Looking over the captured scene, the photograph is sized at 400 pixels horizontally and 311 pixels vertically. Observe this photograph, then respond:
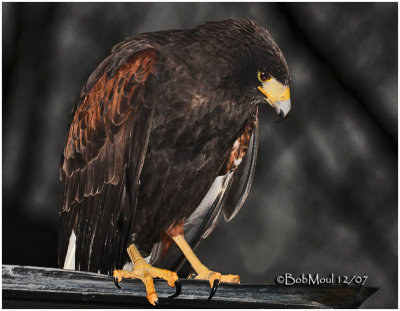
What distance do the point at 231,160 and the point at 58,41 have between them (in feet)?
2.76

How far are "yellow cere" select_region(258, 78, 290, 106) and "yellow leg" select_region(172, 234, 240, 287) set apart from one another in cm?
66

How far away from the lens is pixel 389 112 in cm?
241

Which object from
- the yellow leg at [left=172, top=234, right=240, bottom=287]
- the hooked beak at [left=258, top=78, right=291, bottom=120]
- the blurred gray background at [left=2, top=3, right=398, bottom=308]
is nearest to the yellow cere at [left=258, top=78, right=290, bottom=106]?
the hooked beak at [left=258, top=78, right=291, bottom=120]

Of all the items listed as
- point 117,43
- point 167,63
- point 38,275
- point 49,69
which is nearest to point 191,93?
point 167,63

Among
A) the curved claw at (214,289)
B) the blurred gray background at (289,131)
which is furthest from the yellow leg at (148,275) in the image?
the blurred gray background at (289,131)

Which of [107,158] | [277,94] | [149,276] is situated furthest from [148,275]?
[277,94]

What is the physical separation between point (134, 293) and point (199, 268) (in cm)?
32

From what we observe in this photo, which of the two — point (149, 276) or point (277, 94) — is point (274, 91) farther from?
point (149, 276)

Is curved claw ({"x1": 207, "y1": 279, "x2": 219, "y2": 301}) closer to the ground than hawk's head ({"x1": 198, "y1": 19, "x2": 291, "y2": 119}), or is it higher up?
closer to the ground

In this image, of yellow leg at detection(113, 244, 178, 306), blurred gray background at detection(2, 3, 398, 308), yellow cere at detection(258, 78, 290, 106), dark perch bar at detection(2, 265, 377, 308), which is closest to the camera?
dark perch bar at detection(2, 265, 377, 308)

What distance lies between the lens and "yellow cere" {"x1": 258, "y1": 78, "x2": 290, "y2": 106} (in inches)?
82.2

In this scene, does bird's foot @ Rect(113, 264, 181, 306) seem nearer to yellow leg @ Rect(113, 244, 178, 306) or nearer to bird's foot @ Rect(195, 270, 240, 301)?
yellow leg @ Rect(113, 244, 178, 306)

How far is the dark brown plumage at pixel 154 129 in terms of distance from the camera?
2006mm

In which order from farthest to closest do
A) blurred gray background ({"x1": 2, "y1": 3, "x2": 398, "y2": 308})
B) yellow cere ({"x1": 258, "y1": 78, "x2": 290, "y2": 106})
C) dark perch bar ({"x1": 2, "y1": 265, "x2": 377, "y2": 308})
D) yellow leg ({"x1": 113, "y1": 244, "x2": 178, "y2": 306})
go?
blurred gray background ({"x1": 2, "y1": 3, "x2": 398, "y2": 308})
yellow cere ({"x1": 258, "y1": 78, "x2": 290, "y2": 106})
yellow leg ({"x1": 113, "y1": 244, "x2": 178, "y2": 306})
dark perch bar ({"x1": 2, "y1": 265, "x2": 377, "y2": 308})
